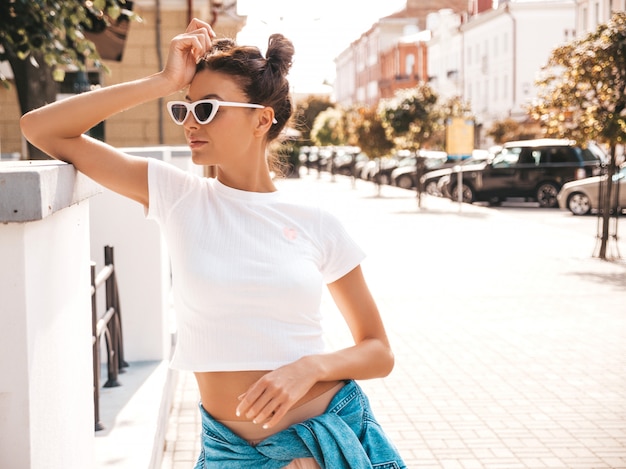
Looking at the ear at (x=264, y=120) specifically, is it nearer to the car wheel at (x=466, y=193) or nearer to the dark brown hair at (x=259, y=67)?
the dark brown hair at (x=259, y=67)

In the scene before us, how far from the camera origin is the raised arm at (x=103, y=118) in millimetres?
2471

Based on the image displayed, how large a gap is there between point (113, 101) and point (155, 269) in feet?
13.0

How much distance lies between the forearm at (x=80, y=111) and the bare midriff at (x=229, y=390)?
68 cm

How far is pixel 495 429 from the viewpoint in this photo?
6.13m

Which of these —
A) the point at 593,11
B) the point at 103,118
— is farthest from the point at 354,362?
the point at 593,11

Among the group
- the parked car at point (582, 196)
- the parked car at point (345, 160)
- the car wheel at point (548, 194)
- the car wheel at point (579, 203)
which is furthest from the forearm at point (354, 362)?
the parked car at point (345, 160)

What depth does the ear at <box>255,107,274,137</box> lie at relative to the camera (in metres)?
2.50

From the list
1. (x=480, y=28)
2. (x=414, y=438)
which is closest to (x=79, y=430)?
(x=414, y=438)

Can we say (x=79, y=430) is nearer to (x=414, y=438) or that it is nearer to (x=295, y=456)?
(x=295, y=456)

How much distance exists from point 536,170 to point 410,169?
43.7 ft

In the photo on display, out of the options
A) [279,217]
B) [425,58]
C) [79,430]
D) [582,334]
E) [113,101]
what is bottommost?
[582,334]

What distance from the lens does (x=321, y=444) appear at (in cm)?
224

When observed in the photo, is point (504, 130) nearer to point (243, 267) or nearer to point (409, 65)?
point (409, 65)

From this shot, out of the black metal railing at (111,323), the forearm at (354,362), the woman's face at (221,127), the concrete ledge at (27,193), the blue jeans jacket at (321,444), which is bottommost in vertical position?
the black metal railing at (111,323)
